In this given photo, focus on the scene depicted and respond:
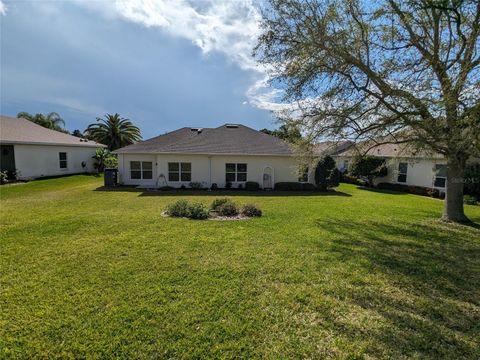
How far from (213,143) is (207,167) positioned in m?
2.10

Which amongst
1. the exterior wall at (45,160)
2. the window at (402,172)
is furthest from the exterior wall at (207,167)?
the window at (402,172)

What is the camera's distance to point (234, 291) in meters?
4.36

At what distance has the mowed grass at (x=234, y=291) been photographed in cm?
316

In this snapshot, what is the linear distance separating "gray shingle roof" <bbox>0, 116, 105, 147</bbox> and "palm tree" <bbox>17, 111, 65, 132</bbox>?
17870 millimetres

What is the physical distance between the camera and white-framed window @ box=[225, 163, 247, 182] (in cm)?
1950

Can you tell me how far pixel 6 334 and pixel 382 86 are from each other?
402 inches

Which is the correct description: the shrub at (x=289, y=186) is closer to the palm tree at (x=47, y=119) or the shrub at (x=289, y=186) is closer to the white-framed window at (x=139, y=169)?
the white-framed window at (x=139, y=169)

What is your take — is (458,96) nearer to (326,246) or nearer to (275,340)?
(326,246)

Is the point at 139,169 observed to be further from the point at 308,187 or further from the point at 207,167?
the point at 308,187

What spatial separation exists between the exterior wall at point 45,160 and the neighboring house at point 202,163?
7.46m

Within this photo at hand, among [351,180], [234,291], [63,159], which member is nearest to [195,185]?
[63,159]

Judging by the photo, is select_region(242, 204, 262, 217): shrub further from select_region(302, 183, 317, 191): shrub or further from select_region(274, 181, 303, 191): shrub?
select_region(302, 183, 317, 191): shrub

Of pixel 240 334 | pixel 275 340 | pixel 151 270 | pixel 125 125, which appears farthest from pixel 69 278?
pixel 125 125

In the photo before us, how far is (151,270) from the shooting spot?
5.11m
